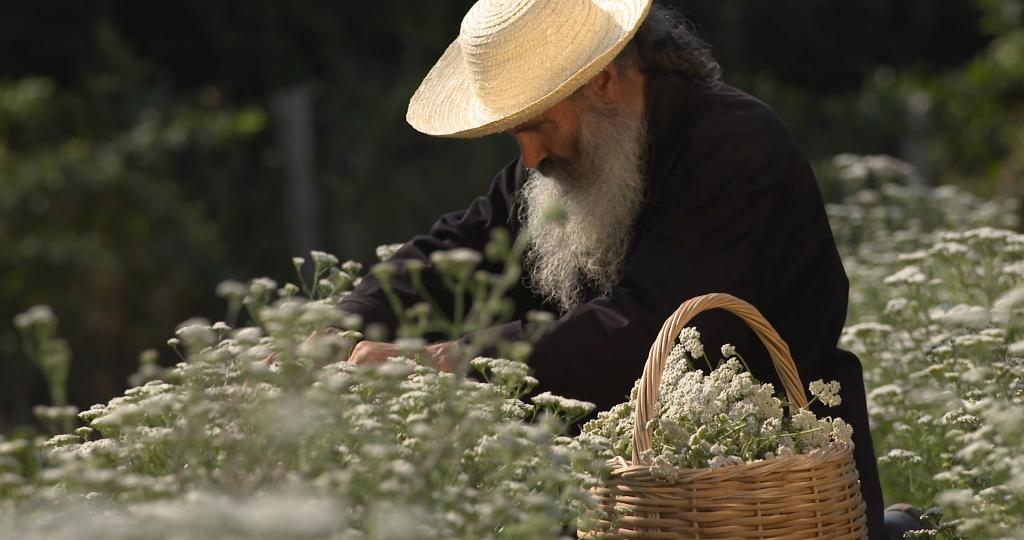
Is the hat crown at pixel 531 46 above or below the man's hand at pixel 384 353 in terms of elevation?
above

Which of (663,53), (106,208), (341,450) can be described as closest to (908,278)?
(663,53)

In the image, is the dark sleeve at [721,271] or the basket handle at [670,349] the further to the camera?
the dark sleeve at [721,271]

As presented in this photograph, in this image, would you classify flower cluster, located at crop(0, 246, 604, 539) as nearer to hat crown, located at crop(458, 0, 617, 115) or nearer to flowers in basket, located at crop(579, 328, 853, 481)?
flowers in basket, located at crop(579, 328, 853, 481)

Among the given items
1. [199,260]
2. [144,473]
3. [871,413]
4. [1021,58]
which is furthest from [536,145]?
[1021,58]

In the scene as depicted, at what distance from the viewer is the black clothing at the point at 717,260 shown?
10.5 feet

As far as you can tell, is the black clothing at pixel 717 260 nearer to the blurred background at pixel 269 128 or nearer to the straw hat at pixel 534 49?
the straw hat at pixel 534 49

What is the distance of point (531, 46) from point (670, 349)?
1052 mm

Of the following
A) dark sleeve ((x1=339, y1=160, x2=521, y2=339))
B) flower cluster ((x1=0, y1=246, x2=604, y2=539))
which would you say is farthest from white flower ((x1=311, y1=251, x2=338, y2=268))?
flower cluster ((x1=0, y1=246, x2=604, y2=539))

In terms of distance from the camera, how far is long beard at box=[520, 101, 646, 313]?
11.4 feet

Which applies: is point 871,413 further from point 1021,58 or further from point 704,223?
point 1021,58

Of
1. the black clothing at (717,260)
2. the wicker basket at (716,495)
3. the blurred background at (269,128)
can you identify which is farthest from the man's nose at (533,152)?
the blurred background at (269,128)

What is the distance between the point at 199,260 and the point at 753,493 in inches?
249

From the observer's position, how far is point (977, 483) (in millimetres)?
2855

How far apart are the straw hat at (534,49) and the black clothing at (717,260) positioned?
24 centimetres
